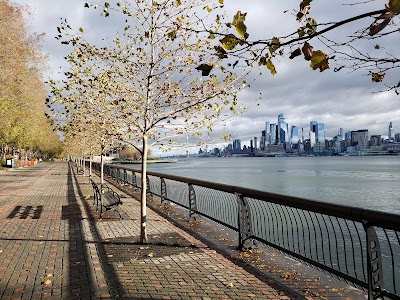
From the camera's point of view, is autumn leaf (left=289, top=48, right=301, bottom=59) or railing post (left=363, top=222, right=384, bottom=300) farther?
railing post (left=363, top=222, right=384, bottom=300)

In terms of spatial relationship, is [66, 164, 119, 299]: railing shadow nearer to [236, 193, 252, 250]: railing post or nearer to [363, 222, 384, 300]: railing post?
[236, 193, 252, 250]: railing post

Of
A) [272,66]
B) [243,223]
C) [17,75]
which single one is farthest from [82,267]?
[17,75]

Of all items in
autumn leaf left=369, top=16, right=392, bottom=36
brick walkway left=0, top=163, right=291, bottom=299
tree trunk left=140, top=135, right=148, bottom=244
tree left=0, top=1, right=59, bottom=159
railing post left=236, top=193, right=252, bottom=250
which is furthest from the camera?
tree left=0, top=1, right=59, bottom=159

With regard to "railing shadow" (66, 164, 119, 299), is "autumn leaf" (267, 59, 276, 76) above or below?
above

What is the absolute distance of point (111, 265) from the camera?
6586mm

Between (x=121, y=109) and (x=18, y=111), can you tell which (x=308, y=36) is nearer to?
(x=121, y=109)

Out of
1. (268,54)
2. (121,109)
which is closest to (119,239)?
(121,109)

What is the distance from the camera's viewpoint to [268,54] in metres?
2.72

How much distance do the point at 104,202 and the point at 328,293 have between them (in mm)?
7892

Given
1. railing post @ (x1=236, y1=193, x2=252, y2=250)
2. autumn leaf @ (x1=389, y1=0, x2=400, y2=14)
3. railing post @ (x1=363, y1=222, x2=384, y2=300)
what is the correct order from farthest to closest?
railing post @ (x1=236, y1=193, x2=252, y2=250) < railing post @ (x1=363, y1=222, x2=384, y2=300) < autumn leaf @ (x1=389, y1=0, x2=400, y2=14)

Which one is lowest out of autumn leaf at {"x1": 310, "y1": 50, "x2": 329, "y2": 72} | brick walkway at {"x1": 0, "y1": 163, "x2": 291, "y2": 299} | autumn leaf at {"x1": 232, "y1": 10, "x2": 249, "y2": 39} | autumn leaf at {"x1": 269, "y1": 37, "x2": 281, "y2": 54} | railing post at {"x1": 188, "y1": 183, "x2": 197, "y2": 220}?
brick walkway at {"x1": 0, "y1": 163, "x2": 291, "y2": 299}

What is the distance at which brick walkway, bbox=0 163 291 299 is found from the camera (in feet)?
17.5

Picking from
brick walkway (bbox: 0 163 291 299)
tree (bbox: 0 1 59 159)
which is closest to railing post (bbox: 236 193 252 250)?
brick walkway (bbox: 0 163 291 299)

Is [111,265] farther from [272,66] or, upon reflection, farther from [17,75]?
[17,75]
